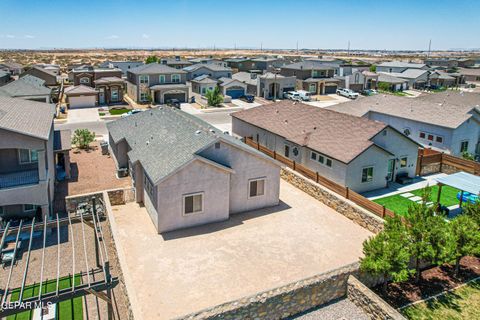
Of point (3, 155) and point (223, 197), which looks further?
point (3, 155)

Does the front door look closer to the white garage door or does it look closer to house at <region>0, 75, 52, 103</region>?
house at <region>0, 75, 52, 103</region>

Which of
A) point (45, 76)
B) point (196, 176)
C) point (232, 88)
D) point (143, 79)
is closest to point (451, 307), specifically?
point (196, 176)

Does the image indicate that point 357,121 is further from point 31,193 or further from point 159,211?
point 31,193

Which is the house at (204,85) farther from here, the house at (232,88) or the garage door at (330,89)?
the garage door at (330,89)

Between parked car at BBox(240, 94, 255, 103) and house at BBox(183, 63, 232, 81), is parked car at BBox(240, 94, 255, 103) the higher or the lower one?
the lower one

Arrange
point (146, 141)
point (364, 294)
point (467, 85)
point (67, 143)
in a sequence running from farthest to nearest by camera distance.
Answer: point (467, 85) < point (67, 143) < point (146, 141) < point (364, 294)

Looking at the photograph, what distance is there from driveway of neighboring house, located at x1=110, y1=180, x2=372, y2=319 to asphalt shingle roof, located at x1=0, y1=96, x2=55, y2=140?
20.2ft

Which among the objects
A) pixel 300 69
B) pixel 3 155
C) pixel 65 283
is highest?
pixel 300 69

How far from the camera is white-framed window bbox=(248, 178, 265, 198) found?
20.9 metres

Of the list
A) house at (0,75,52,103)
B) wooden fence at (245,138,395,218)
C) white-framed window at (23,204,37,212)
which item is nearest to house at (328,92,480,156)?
wooden fence at (245,138,395,218)

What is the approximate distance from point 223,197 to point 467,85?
9578 cm

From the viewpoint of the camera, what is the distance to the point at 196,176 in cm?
1838

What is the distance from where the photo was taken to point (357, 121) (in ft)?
90.4

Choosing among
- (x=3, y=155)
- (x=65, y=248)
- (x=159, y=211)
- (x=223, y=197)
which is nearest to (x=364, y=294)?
(x=223, y=197)
